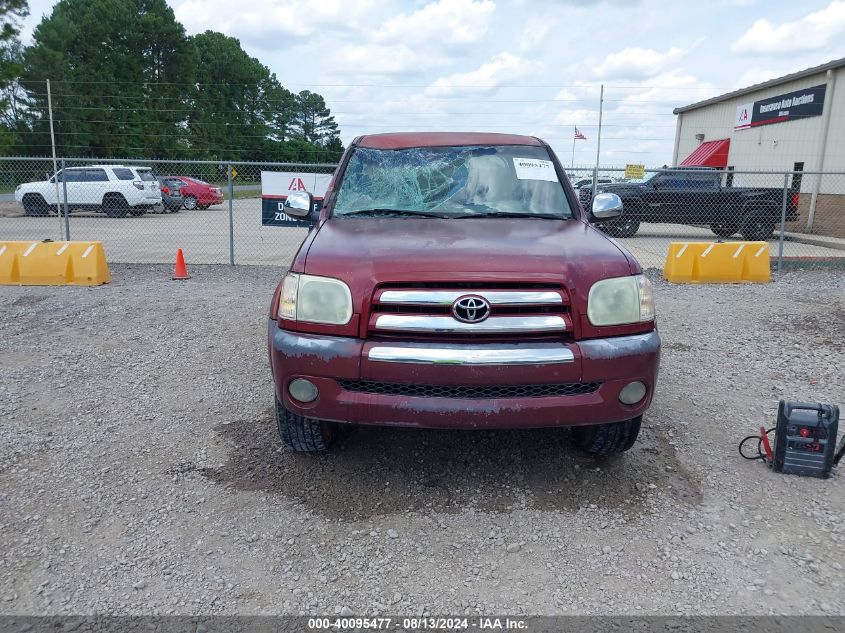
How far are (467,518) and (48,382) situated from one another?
364cm

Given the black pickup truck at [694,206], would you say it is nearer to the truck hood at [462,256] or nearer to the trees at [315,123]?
the truck hood at [462,256]

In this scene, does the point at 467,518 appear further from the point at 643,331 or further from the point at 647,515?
the point at 643,331

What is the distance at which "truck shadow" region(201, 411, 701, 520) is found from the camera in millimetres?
3240

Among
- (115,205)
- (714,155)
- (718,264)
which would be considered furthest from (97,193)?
(714,155)

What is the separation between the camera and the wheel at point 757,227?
14977 mm

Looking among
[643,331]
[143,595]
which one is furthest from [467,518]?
[143,595]

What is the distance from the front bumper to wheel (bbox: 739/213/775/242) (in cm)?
1398

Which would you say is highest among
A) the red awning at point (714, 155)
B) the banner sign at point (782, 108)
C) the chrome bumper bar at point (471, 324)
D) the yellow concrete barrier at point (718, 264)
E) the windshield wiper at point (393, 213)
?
the banner sign at point (782, 108)

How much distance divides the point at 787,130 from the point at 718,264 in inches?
499

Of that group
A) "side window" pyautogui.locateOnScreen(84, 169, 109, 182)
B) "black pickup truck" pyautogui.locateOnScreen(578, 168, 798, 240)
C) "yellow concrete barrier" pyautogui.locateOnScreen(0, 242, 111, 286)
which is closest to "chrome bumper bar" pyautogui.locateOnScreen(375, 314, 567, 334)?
"yellow concrete barrier" pyautogui.locateOnScreen(0, 242, 111, 286)

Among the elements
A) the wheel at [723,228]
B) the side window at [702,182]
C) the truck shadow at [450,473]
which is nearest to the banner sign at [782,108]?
the side window at [702,182]

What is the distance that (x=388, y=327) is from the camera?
2.91m

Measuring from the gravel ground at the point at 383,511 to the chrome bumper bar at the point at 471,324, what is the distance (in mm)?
943

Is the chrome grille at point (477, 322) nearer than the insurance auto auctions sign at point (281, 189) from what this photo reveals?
Yes
